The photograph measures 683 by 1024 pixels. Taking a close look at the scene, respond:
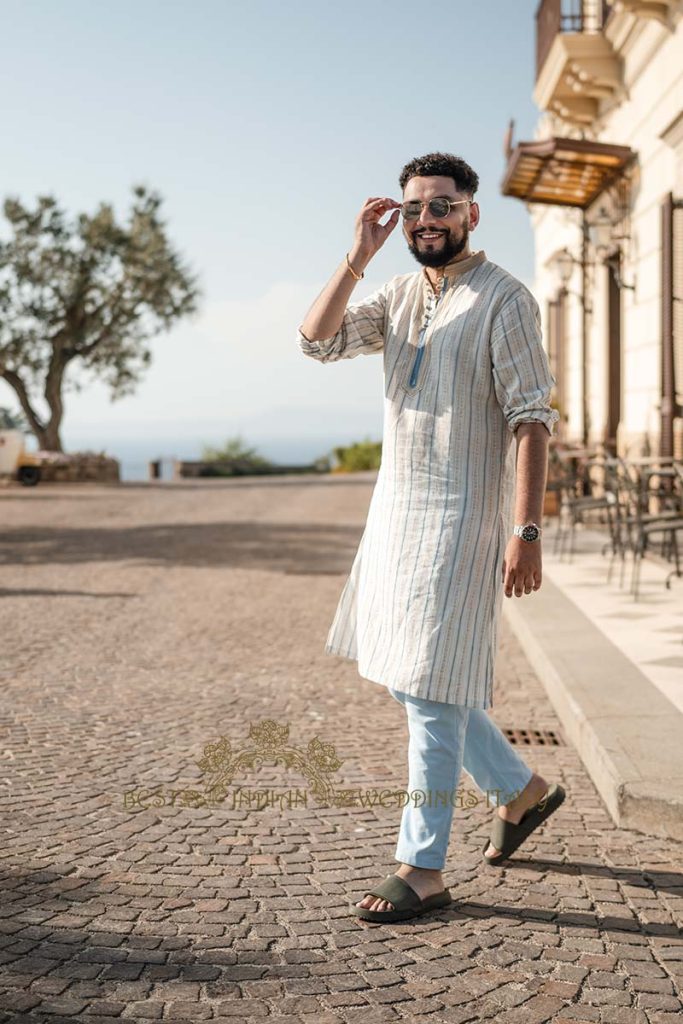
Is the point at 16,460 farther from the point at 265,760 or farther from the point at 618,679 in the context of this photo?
the point at 265,760

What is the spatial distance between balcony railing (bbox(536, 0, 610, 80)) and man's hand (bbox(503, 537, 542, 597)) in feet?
43.8

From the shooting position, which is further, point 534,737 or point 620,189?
point 620,189

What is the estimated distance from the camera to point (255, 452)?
42438 millimetres

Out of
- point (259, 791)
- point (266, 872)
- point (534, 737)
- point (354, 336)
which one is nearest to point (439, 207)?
point (354, 336)

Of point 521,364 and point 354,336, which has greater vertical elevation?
point 354,336

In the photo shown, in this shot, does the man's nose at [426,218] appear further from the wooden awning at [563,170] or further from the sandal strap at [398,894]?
the wooden awning at [563,170]

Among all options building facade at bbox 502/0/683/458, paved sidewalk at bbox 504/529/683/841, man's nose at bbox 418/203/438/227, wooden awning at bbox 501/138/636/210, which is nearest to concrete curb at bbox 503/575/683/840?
paved sidewalk at bbox 504/529/683/841

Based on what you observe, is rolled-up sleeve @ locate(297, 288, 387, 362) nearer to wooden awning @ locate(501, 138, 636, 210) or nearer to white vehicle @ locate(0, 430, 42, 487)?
wooden awning @ locate(501, 138, 636, 210)

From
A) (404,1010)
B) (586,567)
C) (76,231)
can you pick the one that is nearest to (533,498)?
(404,1010)

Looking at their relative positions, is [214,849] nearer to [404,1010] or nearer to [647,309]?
[404,1010]

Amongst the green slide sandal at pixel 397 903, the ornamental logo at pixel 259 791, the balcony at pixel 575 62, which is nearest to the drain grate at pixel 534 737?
the ornamental logo at pixel 259 791

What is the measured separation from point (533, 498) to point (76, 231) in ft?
109

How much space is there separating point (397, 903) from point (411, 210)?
1862 millimetres

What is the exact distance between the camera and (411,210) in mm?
3258
